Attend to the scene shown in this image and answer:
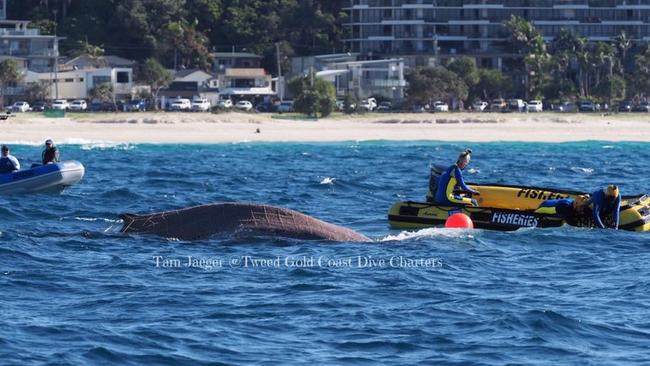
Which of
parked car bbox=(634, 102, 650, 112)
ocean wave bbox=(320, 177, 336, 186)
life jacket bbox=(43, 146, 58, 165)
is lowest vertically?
ocean wave bbox=(320, 177, 336, 186)

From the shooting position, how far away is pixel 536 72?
117062 millimetres

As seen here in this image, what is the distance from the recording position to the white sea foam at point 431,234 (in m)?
26.5

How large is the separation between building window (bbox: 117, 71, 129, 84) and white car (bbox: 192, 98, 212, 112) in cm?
1091

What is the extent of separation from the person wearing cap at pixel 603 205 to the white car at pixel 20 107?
238ft

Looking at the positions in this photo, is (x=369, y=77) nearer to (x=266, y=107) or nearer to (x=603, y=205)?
(x=266, y=107)

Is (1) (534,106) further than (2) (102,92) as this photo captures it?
No

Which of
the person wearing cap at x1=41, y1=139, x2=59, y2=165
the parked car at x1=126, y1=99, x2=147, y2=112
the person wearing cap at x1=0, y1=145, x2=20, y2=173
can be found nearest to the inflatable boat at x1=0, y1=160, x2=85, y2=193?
the person wearing cap at x1=0, y1=145, x2=20, y2=173

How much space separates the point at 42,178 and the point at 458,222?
1278 cm

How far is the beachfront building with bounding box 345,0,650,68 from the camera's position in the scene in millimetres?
128500

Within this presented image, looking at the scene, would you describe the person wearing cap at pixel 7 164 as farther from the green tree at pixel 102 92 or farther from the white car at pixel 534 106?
the green tree at pixel 102 92

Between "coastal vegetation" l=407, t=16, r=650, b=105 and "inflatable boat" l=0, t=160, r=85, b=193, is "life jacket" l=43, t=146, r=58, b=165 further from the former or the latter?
"coastal vegetation" l=407, t=16, r=650, b=105

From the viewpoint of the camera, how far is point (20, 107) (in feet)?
318

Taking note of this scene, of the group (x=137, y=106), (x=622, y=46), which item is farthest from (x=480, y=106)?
(x=137, y=106)

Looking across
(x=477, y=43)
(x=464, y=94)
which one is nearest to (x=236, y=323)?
(x=464, y=94)
